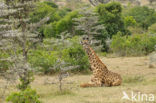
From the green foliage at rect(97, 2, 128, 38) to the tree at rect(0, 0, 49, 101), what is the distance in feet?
45.2

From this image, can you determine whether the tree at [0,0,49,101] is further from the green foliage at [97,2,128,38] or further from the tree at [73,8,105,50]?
the green foliage at [97,2,128,38]

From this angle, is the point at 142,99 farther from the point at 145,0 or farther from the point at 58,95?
the point at 145,0

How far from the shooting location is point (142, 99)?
6680 millimetres

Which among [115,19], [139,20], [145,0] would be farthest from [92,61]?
[145,0]

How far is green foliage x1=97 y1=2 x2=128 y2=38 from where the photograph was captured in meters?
23.2

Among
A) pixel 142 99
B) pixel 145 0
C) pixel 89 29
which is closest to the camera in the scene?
pixel 142 99

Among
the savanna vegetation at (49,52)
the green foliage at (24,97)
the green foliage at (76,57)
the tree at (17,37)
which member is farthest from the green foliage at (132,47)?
the green foliage at (24,97)

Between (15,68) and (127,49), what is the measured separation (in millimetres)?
10633

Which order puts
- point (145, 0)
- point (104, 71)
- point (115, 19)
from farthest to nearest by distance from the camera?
point (145, 0)
point (115, 19)
point (104, 71)

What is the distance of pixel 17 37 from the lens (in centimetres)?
820

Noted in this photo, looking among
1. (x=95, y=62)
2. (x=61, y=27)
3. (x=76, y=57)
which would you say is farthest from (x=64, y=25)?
(x=95, y=62)

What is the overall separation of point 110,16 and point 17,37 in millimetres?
15442

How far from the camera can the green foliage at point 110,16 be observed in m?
23.2

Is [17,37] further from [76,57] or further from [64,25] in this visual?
[64,25]
